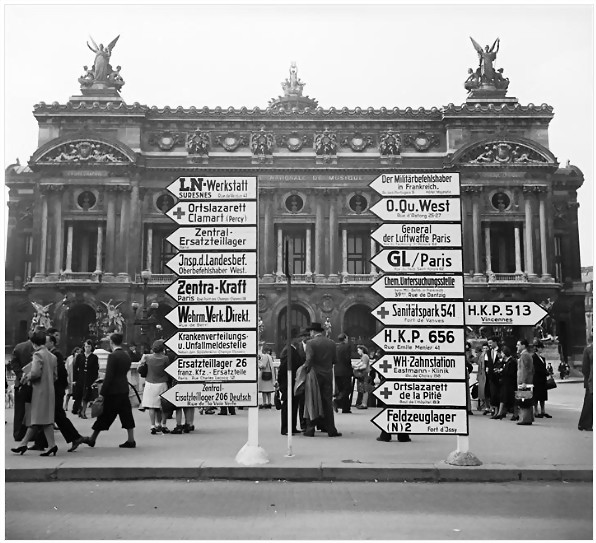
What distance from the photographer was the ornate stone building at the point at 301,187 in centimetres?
4234

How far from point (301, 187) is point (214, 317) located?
33867mm

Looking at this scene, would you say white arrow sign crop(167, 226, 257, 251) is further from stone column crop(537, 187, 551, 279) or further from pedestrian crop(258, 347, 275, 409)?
stone column crop(537, 187, 551, 279)

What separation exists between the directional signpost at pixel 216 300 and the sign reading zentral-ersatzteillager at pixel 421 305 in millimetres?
1774

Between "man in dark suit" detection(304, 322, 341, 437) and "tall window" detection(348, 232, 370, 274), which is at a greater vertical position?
"tall window" detection(348, 232, 370, 274)

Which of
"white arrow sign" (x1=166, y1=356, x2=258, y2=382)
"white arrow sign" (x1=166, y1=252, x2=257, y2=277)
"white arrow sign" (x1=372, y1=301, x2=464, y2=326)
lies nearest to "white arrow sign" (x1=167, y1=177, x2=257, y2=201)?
"white arrow sign" (x1=166, y1=252, x2=257, y2=277)

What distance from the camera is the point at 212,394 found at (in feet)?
31.8

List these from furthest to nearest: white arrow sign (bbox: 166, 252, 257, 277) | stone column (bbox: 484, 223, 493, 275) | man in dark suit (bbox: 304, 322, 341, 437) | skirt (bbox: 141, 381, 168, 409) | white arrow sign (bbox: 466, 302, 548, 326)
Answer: stone column (bbox: 484, 223, 493, 275) → skirt (bbox: 141, 381, 168, 409) → man in dark suit (bbox: 304, 322, 341, 437) → white arrow sign (bbox: 466, 302, 548, 326) → white arrow sign (bbox: 166, 252, 257, 277)

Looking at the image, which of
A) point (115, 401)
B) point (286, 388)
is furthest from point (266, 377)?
point (115, 401)

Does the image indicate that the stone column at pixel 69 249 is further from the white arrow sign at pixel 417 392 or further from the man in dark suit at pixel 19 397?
the white arrow sign at pixel 417 392

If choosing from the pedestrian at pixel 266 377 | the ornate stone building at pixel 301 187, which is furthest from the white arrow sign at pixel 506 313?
the ornate stone building at pixel 301 187

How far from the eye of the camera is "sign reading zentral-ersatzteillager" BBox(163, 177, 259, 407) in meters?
9.69

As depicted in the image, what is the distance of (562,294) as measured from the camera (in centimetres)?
4397

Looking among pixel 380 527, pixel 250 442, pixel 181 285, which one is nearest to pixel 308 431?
pixel 250 442

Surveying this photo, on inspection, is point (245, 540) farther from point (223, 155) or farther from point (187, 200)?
point (223, 155)
